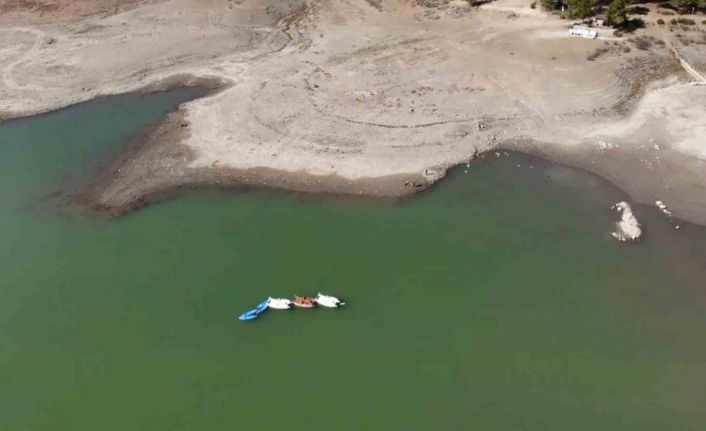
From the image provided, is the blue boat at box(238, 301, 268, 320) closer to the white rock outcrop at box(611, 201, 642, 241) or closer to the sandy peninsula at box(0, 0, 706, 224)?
the sandy peninsula at box(0, 0, 706, 224)

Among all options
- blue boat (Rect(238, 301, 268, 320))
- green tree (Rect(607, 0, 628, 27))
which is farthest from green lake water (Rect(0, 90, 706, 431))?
green tree (Rect(607, 0, 628, 27))

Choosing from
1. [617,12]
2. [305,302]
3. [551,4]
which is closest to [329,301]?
[305,302]

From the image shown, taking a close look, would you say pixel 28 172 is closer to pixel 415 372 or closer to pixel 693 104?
pixel 415 372

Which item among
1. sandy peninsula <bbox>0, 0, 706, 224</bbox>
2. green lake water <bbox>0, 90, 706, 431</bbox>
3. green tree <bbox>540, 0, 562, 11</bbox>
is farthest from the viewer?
green tree <bbox>540, 0, 562, 11</bbox>

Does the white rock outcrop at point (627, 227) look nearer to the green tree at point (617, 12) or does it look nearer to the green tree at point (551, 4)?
the green tree at point (617, 12)

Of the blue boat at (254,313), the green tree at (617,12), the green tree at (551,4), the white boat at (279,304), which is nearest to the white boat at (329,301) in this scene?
the white boat at (279,304)

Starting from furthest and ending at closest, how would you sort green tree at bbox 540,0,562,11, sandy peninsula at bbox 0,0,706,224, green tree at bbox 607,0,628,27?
green tree at bbox 540,0,562,11 < green tree at bbox 607,0,628,27 < sandy peninsula at bbox 0,0,706,224
